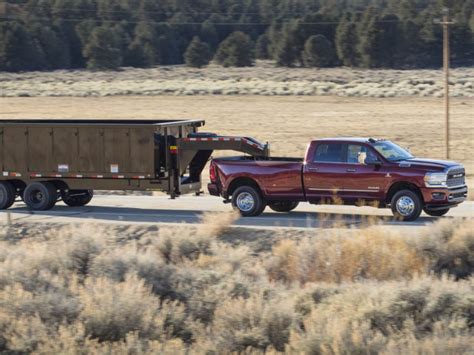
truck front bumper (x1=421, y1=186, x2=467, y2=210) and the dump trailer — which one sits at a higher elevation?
the dump trailer

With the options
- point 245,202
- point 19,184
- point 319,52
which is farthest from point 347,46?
point 245,202

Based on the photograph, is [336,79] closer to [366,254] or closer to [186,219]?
[186,219]

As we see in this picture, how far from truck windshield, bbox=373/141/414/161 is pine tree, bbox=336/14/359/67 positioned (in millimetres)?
69430

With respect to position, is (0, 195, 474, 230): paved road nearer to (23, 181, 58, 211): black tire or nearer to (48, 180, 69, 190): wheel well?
(23, 181, 58, 211): black tire

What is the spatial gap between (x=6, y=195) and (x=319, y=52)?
2698 inches

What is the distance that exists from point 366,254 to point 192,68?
A: 82947 mm

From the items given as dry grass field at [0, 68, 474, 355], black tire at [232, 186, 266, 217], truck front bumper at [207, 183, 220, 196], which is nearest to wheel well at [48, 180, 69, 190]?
dry grass field at [0, 68, 474, 355]

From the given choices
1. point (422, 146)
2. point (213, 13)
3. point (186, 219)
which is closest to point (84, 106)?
point (422, 146)

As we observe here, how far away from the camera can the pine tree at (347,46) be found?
9075cm

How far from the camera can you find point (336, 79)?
78.8 metres

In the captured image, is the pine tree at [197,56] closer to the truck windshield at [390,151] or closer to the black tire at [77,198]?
the black tire at [77,198]

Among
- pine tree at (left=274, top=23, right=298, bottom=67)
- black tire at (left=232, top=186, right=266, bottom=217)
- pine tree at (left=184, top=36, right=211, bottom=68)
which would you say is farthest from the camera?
pine tree at (left=184, top=36, right=211, bottom=68)

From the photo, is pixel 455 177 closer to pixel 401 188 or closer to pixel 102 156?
pixel 401 188

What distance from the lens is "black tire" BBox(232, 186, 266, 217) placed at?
2195 cm
